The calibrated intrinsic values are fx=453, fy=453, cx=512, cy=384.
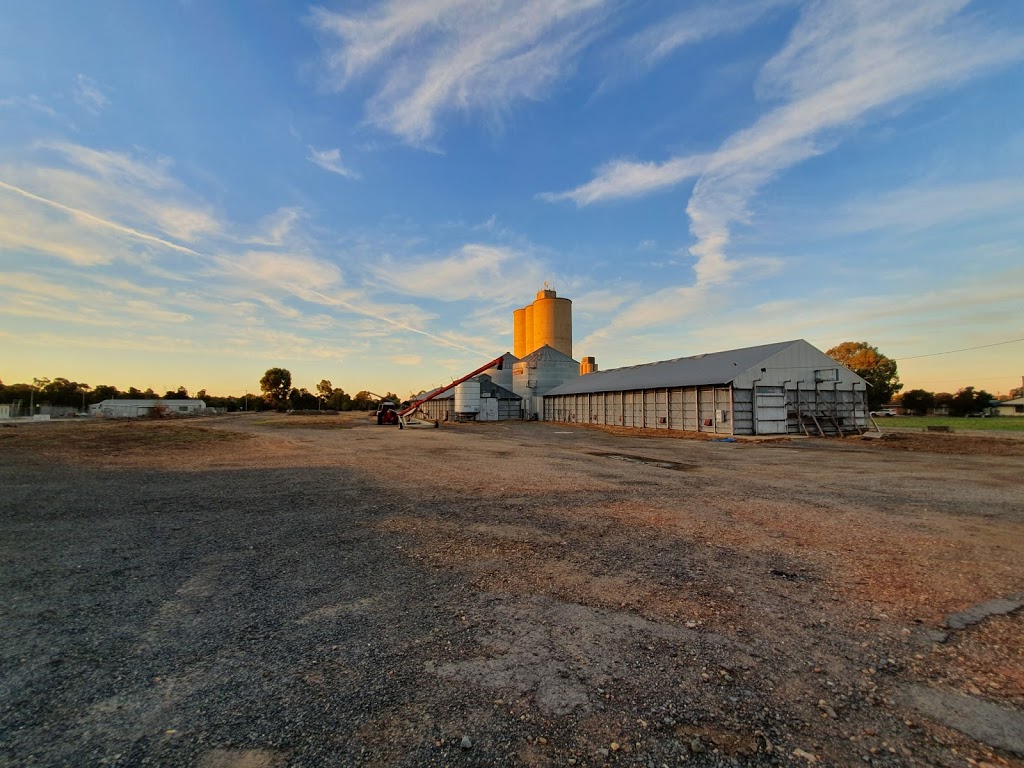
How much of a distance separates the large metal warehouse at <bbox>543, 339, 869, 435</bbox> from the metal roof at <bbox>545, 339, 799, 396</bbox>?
110mm

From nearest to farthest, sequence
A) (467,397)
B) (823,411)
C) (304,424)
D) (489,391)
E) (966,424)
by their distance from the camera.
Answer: (823,411) → (966,424) → (304,424) → (467,397) → (489,391)

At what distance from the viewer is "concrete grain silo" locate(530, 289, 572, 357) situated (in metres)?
69.3

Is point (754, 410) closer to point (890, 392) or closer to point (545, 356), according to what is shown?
point (545, 356)

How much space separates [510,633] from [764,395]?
30035 mm

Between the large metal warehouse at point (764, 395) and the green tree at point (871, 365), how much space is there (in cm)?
4130

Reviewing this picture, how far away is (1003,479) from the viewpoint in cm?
1177

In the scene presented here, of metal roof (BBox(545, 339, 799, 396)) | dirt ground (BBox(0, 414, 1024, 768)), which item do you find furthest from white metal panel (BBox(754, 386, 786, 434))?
dirt ground (BBox(0, 414, 1024, 768))

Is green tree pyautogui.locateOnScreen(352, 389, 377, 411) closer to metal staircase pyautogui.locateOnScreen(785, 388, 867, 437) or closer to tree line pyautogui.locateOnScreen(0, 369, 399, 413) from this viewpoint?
tree line pyautogui.locateOnScreen(0, 369, 399, 413)

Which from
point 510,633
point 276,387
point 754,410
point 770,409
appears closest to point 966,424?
point 770,409

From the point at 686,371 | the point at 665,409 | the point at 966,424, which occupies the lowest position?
the point at 966,424

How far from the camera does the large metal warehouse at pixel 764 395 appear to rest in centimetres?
2886

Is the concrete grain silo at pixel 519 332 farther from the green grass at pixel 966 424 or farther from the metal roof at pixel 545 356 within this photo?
the green grass at pixel 966 424

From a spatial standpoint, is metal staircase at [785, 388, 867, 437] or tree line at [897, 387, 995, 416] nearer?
metal staircase at [785, 388, 867, 437]

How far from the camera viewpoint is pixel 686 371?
35.9 m
